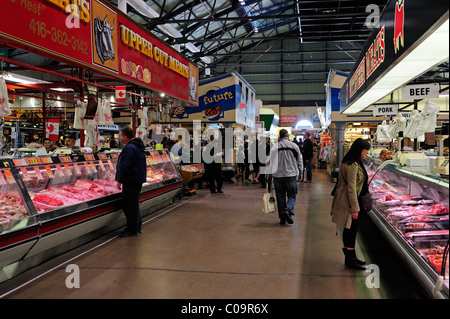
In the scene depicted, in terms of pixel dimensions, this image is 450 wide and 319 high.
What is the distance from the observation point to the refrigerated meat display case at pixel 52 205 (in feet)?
12.6

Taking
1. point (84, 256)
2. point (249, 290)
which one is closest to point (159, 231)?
point (84, 256)

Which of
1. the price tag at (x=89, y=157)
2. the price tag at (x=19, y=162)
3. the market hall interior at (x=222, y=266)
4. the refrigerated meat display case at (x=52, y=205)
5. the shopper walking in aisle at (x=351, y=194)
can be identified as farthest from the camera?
the price tag at (x=89, y=157)

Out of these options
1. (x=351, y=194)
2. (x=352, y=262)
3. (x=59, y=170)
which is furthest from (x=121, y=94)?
(x=352, y=262)

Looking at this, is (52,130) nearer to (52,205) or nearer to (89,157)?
(89,157)

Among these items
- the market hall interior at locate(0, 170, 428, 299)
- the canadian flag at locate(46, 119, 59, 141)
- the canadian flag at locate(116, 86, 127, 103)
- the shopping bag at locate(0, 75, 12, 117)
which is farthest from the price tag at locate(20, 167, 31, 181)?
the canadian flag at locate(46, 119, 59, 141)

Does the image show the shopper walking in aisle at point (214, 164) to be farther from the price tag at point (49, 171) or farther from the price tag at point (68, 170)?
the price tag at point (49, 171)

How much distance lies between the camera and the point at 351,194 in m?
4.00

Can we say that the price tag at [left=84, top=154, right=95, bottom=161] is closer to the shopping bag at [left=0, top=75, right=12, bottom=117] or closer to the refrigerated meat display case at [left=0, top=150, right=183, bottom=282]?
the refrigerated meat display case at [left=0, top=150, right=183, bottom=282]

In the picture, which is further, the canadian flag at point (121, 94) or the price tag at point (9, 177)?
the canadian flag at point (121, 94)

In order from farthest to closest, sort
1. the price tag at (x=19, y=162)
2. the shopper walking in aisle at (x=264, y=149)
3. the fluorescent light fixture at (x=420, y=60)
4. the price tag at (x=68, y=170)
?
the shopper walking in aisle at (x=264, y=149) < the price tag at (x=68, y=170) < the price tag at (x=19, y=162) < the fluorescent light fixture at (x=420, y=60)

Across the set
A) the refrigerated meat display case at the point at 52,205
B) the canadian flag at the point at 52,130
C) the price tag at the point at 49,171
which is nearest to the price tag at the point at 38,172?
the refrigerated meat display case at the point at 52,205

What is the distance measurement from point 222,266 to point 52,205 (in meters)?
2.26

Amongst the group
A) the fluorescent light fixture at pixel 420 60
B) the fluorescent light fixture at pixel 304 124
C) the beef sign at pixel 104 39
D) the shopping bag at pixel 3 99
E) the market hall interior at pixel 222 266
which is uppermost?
the beef sign at pixel 104 39
